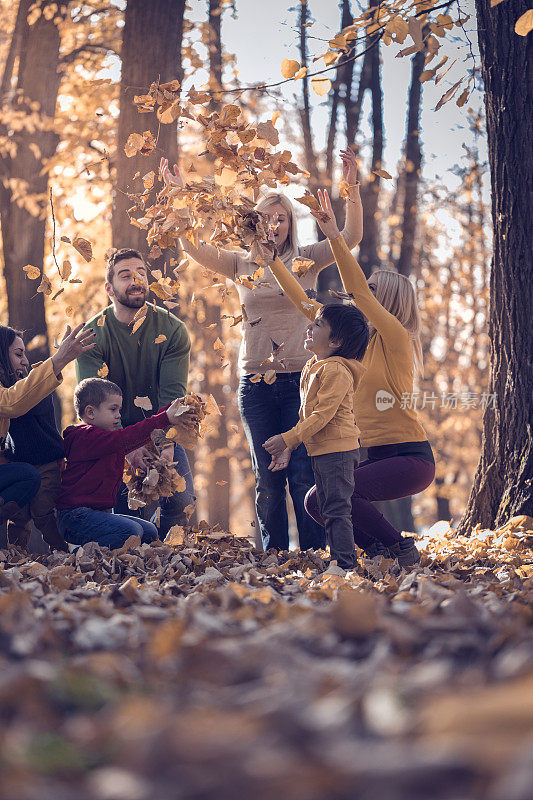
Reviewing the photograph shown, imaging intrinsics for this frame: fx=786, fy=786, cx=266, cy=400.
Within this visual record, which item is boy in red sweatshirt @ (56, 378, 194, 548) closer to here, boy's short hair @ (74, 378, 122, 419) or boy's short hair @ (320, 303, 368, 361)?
boy's short hair @ (74, 378, 122, 419)

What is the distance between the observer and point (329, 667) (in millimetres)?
1567

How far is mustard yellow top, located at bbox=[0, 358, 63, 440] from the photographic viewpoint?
459cm

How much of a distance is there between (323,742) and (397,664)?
0.48m

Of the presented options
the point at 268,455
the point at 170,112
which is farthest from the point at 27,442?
the point at 170,112

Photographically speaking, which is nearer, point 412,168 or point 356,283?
point 356,283

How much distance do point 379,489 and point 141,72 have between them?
413cm

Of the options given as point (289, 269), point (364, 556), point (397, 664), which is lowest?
point (364, 556)

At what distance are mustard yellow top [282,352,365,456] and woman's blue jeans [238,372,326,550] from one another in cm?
53

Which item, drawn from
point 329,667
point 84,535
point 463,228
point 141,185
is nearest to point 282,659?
point 329,667

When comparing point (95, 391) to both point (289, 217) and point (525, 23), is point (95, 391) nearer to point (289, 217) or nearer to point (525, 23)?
point (289, 217)

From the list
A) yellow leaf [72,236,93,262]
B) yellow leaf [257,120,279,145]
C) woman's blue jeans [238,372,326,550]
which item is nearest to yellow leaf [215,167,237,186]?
yellow leaf [257,120,279,145]

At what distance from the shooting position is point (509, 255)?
5309 mm

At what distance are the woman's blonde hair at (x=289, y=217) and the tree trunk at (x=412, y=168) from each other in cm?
595

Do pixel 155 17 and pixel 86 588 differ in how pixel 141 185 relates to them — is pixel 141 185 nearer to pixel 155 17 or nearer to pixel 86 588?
pixel 155 17
